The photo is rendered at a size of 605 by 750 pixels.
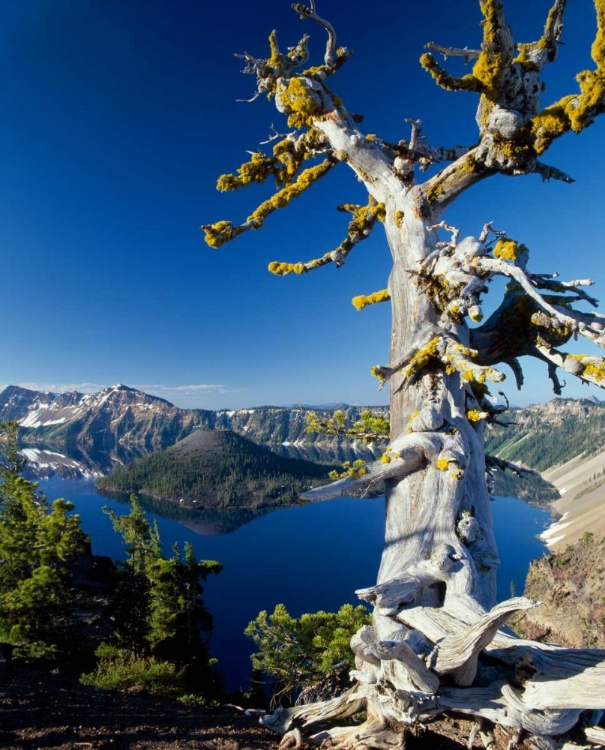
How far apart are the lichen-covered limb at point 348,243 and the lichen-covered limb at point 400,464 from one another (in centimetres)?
308

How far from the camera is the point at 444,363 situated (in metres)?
4.25

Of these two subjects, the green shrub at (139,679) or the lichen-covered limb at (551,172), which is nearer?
the lichen-covered limb at (551,172)

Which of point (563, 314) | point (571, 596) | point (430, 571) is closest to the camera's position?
point (430, 571)

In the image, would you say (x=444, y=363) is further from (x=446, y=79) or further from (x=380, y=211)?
(x=446, y=79)

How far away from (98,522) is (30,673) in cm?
15176

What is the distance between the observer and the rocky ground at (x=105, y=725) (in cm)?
441

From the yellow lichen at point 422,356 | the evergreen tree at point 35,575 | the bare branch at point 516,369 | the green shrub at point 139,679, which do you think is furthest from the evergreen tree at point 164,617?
the yellow lichen at point 422,356

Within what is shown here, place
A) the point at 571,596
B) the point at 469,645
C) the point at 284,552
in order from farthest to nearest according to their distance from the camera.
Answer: the point at 284,552 → the point at 571,596 → the point at 469,645

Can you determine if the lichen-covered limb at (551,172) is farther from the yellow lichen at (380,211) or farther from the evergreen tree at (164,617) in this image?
the evergreen tree at (164,617)

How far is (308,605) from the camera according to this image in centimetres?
8225

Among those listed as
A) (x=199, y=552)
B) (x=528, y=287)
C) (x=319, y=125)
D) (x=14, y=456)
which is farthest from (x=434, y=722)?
(x=199, y=552)

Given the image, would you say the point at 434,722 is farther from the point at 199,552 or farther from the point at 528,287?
the point at 199,552

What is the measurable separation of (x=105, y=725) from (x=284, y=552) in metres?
122

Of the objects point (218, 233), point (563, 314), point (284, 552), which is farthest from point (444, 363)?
point (284, 552)
